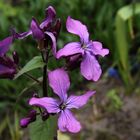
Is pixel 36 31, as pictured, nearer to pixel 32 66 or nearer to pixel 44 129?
pixel 32 66

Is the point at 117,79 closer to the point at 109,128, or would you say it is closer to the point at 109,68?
the point at 109,68

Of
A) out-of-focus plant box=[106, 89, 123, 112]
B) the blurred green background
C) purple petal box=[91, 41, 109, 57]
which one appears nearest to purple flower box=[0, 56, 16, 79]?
purple petal box=[91, 41, 109, 57]

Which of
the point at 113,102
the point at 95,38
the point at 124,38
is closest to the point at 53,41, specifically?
the point at 124,38

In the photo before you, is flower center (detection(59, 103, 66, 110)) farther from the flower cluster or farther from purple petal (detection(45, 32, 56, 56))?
purple petal (detection(45, 32, 56, 56))

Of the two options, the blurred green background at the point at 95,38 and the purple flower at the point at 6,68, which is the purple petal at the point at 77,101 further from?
the blurred green background at the point at 95,38

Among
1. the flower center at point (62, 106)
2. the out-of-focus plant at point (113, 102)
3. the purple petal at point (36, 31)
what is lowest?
the out-of-focus plant at point (113, 102)

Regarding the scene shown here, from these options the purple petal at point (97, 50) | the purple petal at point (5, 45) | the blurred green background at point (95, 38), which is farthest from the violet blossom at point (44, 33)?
the blurred green background at point (95, 38)
